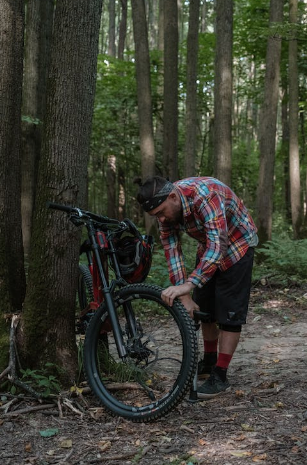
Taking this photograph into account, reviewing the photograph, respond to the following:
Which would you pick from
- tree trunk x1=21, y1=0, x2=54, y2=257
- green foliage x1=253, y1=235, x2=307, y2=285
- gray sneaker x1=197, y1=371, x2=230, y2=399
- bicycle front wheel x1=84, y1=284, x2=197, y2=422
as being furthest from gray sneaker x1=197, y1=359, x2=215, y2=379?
tree trunk x1=21, y1=0, x2=54, y2=257

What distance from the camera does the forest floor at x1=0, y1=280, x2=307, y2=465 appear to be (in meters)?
2.99

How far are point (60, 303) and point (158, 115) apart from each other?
43.9 feet

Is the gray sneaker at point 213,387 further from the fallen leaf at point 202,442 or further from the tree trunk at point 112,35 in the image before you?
the tree trunk at point 112,35

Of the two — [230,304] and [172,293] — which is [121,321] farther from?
[230,304]

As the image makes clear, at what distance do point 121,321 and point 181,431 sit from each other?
3.06ft

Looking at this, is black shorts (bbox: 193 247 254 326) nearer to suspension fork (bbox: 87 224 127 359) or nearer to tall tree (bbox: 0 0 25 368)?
suspension fork (bbox: 87 224 127 359)

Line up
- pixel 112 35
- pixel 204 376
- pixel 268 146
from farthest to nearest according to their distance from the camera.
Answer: pixel 112 35
pixel 268 146
pixel 204 376

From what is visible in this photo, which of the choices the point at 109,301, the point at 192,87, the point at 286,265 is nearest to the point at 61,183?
the point at 109,301

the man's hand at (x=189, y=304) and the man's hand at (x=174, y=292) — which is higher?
the man's hand at (x=174, y=292)

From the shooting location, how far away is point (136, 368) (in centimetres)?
398

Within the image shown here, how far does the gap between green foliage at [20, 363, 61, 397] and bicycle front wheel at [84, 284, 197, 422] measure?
0.90 ft

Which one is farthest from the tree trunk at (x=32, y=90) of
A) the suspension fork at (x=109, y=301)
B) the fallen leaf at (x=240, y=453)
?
the fallen leaf at (x=240, y=453)

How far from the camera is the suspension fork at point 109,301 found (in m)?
3.70

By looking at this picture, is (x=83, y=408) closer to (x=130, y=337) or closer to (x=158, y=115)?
(x=130, y=337)
